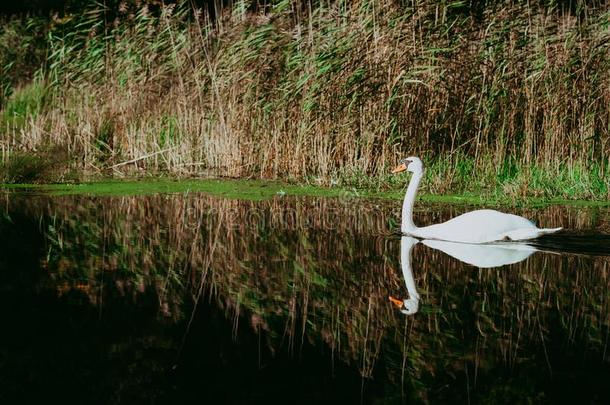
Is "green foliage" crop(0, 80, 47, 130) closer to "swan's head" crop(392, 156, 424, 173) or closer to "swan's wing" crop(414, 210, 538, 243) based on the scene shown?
"swan's head" crop(392, 156, 424, 173)

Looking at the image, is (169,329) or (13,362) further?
(169,329)

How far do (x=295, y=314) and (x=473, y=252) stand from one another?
2.20 metres

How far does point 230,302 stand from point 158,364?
1.16 m

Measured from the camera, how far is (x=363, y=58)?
32.4ft

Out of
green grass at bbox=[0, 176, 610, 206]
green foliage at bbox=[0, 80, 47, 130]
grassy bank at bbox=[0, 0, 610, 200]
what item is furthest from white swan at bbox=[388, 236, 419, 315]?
green foliage at bbox=[0, 80, 47, 130]

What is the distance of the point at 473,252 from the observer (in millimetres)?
6422

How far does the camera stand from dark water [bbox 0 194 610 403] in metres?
3.46

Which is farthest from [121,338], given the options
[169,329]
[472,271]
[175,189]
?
[175,189]

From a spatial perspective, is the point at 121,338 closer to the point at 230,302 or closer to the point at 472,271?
the point at 230,302

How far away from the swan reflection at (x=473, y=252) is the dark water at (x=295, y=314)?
2 centimetres

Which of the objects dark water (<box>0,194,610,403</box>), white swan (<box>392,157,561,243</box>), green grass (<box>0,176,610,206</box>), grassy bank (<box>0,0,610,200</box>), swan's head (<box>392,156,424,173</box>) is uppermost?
grassy bank (<box>0,0,610,200</box>)

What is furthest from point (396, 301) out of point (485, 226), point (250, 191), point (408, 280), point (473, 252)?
point (250, 191)

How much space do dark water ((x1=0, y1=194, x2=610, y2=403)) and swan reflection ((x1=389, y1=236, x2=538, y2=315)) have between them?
20mm

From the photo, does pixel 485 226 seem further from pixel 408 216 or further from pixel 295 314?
pixel 295 314
